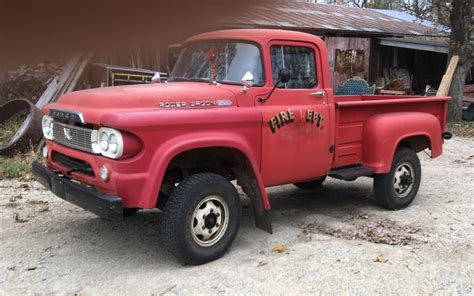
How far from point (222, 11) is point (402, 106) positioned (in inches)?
231

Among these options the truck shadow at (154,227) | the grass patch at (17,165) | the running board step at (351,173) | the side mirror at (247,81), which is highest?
the side mirror at (247,81)

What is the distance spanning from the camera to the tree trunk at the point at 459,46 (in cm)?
1336

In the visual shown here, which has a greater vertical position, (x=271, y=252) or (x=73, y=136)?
(x=73, y=136)

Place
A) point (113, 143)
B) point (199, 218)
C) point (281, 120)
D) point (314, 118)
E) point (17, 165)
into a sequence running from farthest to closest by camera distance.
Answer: point (17, 165) → point (314, 118) → point (281, 120) → point (199, 218) → point (113, 143)

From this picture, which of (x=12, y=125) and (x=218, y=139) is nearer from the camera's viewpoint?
(x=218, y=139)

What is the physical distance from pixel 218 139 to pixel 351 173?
182 centimetres

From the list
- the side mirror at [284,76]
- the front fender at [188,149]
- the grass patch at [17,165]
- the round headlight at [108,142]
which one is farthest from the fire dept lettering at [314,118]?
the grass patch at [17,165]

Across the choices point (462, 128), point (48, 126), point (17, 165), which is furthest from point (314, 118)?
point (462, 128)

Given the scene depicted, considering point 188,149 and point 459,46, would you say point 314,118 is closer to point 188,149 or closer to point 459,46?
point 188,149

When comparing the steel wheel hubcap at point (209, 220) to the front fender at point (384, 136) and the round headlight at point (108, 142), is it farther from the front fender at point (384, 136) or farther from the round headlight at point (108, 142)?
the front fender at point (384, 136)

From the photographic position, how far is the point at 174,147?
4051 mm

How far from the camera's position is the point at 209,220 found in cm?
433

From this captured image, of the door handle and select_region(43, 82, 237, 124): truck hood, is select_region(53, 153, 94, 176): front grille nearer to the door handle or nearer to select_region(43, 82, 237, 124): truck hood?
select_region(43, 82, 237, 124): truck hood

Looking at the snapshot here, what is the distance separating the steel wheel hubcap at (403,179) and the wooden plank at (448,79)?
7.84 meters
